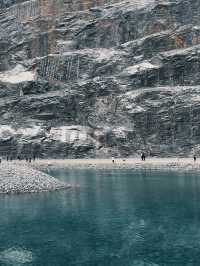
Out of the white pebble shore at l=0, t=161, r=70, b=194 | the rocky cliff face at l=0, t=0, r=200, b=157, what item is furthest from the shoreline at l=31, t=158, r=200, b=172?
the white pebble shore at l=0, t=161, r=70, b=194

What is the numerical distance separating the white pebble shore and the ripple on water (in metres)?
24.0

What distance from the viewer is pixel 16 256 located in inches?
1094

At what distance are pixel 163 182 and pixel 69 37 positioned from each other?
79449 mm

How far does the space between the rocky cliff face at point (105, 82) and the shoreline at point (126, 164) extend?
7616mm

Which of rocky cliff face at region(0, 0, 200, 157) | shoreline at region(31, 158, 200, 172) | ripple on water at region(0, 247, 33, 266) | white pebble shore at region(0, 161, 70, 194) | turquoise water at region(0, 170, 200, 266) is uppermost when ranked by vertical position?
rocky cliff face at region(0, 0, 200, 157)

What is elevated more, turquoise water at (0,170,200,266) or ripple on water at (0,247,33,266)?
turquoise water at (0,170,200,266)

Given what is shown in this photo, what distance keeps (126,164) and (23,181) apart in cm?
3278

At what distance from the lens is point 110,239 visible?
3148cm

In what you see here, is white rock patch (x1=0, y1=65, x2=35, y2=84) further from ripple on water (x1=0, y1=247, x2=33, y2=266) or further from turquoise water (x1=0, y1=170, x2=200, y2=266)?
ripple on water (x1=0, y1=247, x2=33, y2=266)

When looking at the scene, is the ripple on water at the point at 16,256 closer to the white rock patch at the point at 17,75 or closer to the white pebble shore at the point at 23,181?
the white pebble shore at the point at 23,181

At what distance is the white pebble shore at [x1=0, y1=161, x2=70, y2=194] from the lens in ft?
175

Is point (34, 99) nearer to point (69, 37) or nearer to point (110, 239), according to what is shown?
point (69, 37)

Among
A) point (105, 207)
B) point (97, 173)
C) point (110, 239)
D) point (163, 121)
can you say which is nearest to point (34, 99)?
point (163, 121)

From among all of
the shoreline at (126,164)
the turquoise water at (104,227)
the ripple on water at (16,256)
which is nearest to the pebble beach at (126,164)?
the shoreline at (126,164)
